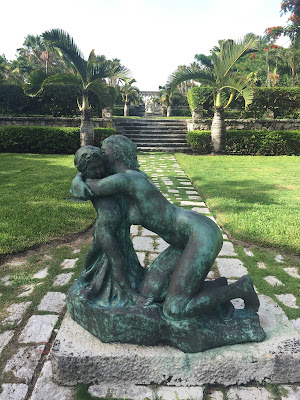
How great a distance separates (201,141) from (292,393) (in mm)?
12099

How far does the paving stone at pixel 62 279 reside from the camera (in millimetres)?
3201

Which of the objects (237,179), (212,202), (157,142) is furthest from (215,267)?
(157,142)

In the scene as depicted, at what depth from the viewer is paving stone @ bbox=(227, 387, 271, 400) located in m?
1.88

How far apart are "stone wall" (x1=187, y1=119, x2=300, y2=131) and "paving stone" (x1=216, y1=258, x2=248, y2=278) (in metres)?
11.4

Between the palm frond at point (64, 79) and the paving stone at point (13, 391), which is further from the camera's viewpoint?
the palm frond at point (64, 79)

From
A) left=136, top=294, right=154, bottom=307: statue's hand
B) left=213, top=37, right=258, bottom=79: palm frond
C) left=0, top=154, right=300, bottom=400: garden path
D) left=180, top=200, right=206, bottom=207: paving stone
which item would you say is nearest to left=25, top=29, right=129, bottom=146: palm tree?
left=213, top=37, right=258, bottom=79: palm frond

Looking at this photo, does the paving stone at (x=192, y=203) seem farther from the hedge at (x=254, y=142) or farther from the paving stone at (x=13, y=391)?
the hedge at (x=254, y=142)

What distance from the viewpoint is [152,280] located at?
6.83 feet

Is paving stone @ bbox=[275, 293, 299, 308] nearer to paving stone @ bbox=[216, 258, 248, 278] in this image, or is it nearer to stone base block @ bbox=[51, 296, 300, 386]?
paving stone @ bbox=[216, 258, 248, 278]

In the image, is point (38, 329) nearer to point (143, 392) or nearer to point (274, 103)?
point (143, 392)

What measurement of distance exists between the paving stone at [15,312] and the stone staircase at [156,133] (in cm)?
1146

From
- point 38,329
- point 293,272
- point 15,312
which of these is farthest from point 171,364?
point 293,272

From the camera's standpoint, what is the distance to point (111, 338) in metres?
2.01

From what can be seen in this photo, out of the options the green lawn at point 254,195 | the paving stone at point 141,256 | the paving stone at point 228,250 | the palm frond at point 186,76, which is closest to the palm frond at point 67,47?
the palm frond at point 186,76
